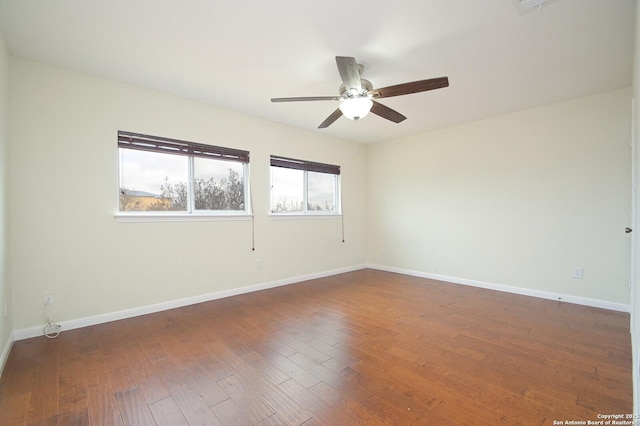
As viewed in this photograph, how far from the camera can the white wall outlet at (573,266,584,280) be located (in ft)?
11.4

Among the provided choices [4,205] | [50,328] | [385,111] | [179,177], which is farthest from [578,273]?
[4,205]

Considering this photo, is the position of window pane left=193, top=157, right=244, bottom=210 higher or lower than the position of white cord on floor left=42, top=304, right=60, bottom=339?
higher

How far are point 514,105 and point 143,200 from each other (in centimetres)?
457

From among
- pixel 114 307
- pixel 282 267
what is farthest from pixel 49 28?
pixel 282 267

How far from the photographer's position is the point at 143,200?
327 cm

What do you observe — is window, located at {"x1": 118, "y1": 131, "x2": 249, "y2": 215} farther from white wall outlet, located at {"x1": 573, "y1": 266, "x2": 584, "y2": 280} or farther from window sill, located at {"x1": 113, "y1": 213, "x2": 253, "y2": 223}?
white wall outlet, located at {"x1": 573, "y1": 266, "x2": 584, "y2": 280}

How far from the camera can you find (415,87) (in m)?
2.33

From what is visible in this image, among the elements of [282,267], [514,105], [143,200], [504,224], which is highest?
[514,105]

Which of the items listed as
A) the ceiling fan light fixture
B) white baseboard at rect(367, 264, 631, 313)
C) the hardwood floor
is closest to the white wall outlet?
white baseboard at rect(367, 264, 631, 313)

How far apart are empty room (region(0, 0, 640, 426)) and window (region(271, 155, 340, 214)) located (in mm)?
61

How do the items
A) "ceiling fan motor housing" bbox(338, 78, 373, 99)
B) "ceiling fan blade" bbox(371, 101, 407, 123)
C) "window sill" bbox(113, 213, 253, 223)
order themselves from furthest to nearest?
"window sill" bbox(113, 213, 253, 223) → "ceiling fan blade" bbox(371, 101, 407, 123) → "ceiling fan motor housing" bbox(338, 78, 373, 99)

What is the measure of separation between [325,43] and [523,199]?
330cm

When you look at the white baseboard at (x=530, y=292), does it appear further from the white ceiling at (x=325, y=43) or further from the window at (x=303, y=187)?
the white ceiling at (x=325, y=43)

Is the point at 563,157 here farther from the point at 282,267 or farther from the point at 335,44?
the point at 282,267
